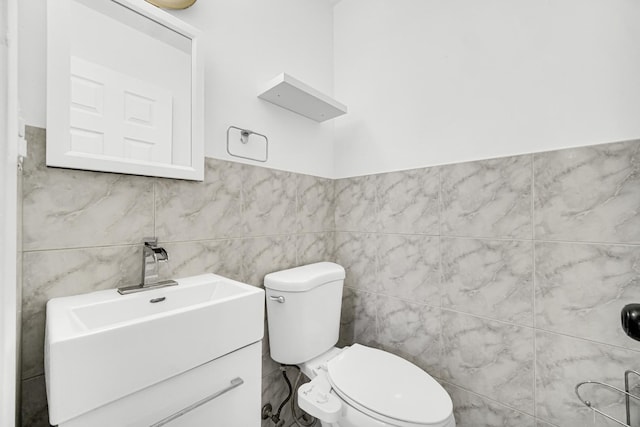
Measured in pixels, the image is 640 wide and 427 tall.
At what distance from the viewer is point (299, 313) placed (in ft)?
3.95

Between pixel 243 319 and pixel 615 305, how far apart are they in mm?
1200

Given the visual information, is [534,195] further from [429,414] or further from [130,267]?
[130,267]

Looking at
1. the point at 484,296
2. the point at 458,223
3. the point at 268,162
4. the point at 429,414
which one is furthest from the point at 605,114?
the point at 268,162

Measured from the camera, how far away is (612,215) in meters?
0.91

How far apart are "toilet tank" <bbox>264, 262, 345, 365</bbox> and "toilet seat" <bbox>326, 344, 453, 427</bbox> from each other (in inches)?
5.7

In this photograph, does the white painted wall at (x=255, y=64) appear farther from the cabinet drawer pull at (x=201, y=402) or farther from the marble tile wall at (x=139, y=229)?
the cabinet drawer pull at (x=201, y=402)

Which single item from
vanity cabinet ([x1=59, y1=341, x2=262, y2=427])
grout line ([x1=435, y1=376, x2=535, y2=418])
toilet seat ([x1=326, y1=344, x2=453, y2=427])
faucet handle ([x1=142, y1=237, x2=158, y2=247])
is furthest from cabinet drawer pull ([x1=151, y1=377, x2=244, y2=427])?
grout line ([x1=435, y1=376, x2=535, y2=418])

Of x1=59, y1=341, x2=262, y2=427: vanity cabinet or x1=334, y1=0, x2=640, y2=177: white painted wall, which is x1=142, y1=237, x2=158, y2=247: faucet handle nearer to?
x1=59, y1=341, x2=262, y2=427: vanity cabinet

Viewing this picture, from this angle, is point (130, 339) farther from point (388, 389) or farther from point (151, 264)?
point (388, 389)

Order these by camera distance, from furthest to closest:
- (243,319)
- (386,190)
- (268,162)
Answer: (386,190) → (268,162) → (243,319)

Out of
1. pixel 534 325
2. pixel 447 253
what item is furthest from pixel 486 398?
pixel 447 253

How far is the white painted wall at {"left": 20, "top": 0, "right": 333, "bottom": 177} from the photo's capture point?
2.56 feet

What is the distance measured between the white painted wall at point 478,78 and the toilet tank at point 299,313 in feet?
2.34

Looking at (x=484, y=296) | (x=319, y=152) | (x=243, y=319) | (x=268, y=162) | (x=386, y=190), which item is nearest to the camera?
(x=243, y=319)
